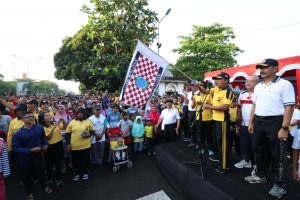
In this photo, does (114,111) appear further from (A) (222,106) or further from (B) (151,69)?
(A) (222,106)

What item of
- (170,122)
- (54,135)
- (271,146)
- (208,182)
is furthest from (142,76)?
(271,146)

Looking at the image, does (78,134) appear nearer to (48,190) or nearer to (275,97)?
(48,190)

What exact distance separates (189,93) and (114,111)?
2.34 metres

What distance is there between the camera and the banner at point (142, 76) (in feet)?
17.5

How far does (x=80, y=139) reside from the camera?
4789 millimetres

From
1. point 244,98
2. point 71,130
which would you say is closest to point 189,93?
point 244,98

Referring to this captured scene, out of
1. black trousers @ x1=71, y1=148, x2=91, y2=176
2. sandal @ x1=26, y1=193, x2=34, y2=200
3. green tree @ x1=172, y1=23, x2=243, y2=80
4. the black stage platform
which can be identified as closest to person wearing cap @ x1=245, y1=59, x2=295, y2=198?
the black stage platform

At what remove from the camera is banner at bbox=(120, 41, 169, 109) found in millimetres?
5328

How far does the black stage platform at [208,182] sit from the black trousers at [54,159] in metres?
2.30

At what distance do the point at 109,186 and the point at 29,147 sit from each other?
1.87 metres

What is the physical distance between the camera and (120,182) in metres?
4.89

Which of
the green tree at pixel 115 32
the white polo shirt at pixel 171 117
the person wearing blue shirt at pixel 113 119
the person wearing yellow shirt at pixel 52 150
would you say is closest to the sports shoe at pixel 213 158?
the white polo shirt at pixel 171 117

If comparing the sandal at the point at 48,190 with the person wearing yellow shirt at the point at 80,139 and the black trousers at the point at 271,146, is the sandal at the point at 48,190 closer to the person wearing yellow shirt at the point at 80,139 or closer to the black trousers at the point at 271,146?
the person wearing yellow shirt at the point at 80,139

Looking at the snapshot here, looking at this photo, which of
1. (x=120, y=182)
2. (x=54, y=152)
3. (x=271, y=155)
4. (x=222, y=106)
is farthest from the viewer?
(x=120, y=182)
